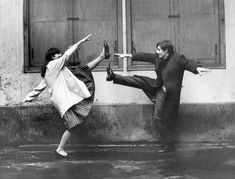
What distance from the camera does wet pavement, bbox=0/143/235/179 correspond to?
21.6 feet

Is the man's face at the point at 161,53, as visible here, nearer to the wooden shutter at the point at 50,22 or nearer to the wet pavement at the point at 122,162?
the wet pavement at the point at 122,162

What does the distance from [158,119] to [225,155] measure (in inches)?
50.0

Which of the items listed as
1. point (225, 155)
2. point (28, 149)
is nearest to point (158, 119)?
point (225, 155)

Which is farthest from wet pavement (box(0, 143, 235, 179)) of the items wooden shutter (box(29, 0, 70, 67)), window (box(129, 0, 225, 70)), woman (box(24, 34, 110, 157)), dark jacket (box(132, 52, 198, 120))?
wooden shutter (box(29, 0, 70, 67))

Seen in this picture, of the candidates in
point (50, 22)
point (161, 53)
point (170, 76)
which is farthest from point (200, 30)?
point (50, 22)

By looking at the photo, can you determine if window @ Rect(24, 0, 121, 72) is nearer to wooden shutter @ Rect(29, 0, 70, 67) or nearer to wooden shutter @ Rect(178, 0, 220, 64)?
wooden shutter @ Rect(29, 0, 70, 67)

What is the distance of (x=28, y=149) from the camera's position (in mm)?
8453

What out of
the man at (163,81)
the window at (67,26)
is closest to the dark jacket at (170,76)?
the man at (163,81)

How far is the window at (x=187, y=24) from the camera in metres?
8.72

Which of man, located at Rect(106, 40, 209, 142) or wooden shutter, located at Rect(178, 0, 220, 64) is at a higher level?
wooden shutter, located at Rect(178, 0, 220, 64)

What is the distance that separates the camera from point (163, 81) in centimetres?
790

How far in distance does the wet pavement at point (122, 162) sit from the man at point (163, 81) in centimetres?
64

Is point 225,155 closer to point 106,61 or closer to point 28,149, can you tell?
point 106,61

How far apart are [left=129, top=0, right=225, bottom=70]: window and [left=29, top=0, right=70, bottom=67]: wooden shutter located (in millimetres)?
1265
